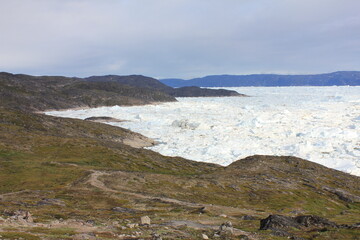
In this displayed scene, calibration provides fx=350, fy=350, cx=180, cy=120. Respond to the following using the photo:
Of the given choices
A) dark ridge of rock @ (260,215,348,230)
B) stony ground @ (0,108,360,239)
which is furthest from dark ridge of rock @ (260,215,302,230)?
stony ground @ (0,108,360,239)

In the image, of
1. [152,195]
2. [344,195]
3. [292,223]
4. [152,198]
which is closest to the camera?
[292,223]

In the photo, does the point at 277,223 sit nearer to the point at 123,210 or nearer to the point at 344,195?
the point at 123,210

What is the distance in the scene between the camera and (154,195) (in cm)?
3941

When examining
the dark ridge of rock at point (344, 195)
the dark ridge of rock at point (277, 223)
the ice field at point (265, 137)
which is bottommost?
the dark ridge of rock at point (344, 195)

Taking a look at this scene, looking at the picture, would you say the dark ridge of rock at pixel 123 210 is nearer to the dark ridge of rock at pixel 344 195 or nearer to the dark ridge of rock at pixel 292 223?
the dark ridge of rock at pixel 292 223

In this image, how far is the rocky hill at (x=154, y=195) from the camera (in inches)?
872

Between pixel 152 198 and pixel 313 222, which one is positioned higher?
Answer: pixel 313 222

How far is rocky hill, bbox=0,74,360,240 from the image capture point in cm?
2214

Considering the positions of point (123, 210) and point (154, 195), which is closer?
point (123, 210)

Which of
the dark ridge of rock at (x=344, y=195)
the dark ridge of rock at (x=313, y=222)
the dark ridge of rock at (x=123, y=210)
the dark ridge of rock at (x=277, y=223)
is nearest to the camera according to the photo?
the dark ridge of rock at (x=277, y=223)

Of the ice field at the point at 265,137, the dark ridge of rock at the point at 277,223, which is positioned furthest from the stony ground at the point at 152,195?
the ice field at the point at 265,137

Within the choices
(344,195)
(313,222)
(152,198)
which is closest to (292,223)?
(313,222)

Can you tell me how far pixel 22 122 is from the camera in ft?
282

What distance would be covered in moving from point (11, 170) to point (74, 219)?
26.1 metres
